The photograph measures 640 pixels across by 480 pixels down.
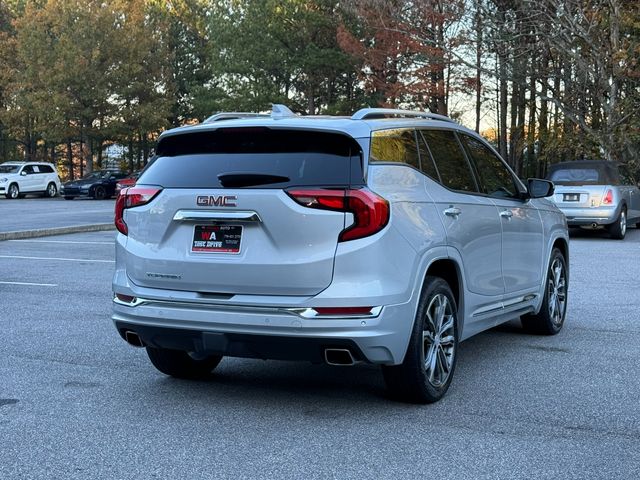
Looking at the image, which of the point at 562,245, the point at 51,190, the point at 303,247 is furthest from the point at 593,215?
the point at 51,190

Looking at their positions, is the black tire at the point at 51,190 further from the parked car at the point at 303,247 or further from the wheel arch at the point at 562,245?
the parked car at the point at 303,247

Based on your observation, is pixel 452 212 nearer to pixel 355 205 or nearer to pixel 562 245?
pixel 355 205

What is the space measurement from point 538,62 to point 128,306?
27.4 meters

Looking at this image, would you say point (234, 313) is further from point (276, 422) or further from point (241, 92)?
point (241, 92)

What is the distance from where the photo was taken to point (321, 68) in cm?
4334

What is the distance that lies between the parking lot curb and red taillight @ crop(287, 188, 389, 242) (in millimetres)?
14227

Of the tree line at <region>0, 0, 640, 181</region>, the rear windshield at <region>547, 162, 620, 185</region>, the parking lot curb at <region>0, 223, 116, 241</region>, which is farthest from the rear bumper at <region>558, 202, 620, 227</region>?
the parking lot curb at <region>0, 223, 116, 241</region>

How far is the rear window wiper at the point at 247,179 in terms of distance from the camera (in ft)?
15.6

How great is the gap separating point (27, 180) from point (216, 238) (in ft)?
125

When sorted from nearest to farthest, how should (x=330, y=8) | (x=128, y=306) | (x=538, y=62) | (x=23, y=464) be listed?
(x=23, y=464)
(x=128, y=306)
(x=538, y=62)
(x=330, y=8)

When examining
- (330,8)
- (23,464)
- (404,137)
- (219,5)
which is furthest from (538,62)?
(23,464)

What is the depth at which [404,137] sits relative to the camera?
17.4 feet

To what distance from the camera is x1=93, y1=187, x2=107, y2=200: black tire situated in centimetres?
3956

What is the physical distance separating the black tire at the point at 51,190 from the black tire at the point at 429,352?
127ft
